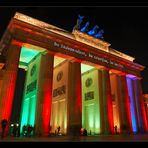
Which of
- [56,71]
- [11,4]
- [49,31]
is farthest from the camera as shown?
[56,71]

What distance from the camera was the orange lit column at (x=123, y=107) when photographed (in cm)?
3034

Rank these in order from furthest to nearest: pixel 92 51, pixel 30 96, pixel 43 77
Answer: pixel 92 51 < pixel 30 96 < pixel 43 77

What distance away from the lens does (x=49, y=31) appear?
1005 inches

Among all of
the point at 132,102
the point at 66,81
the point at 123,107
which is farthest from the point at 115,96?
the point at 66,81

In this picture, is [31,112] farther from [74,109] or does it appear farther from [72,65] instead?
[72,65]

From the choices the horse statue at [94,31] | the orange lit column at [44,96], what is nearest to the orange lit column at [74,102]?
the orange lit column at [44,96]

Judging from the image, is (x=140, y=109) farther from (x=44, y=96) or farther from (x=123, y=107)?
(x=44, y=96)

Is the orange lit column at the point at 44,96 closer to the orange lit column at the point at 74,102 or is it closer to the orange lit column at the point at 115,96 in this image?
the orange lit column at the point at 74,102

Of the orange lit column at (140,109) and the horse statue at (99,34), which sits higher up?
the horse statue at (99,34)

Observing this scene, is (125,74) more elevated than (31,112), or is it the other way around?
(125,74)

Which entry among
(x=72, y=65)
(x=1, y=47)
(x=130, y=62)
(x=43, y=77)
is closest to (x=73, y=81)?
(x=72, y=65)

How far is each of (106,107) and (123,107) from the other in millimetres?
4400

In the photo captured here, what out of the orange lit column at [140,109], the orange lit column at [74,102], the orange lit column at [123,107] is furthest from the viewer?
the orange lit column at [140,109]

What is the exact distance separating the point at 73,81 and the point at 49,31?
7.82m
